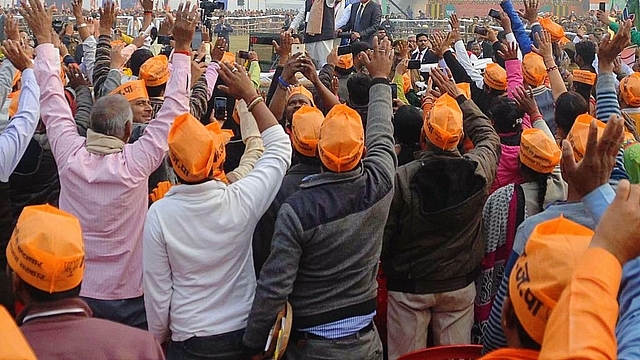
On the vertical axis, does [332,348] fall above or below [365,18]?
below

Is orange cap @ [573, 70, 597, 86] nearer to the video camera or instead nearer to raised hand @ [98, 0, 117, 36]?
the video camera

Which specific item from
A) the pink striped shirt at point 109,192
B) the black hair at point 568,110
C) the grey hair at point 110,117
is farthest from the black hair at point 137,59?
the black hair at point 568,110

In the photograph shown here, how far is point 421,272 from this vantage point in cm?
411

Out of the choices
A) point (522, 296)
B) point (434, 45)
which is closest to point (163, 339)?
point (522, 296)

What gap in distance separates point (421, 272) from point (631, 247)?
222 centimetres

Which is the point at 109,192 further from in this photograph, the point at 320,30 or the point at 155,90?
the point at 320,30

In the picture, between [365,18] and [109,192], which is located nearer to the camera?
[109,192]

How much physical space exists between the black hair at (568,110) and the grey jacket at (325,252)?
1879mm

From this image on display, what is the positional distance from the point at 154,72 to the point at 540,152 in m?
2.79

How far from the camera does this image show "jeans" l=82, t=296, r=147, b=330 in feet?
Answer: 12.4

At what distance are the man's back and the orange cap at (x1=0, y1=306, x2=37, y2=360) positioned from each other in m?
0.60

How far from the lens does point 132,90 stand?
4.92 meters

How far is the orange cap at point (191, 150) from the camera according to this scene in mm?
3291

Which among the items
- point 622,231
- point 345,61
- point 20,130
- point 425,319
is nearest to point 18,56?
point 20,130
